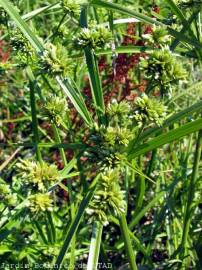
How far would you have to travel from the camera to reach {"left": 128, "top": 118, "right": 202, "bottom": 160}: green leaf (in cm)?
90

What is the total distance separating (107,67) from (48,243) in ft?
2.70

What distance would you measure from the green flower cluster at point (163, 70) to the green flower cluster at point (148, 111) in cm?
4

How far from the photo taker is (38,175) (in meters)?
0.93

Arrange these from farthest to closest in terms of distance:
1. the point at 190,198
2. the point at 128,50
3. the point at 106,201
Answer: the point at 190,198 → the point at 128,50 → the point at 106,201

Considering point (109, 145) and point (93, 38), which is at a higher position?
point (93, 38)

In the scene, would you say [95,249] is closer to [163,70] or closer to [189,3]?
[163,70]

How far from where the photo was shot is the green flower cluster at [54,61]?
3.34 ft

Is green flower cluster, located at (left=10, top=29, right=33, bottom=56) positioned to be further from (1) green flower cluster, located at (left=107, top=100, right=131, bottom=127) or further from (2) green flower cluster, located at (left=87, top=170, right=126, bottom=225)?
(2) green flower cluster, located at (left=87, top=170, right=126, bottom=225)

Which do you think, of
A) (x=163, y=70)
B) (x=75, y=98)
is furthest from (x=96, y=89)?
(x=163, y=70)

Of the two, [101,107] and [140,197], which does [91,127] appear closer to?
[101,107]

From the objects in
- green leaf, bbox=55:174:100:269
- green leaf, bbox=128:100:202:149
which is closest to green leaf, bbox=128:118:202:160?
green leaf, bbox=128:100:202:149

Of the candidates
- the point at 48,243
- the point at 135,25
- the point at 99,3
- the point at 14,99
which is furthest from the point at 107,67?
the point at 99,3

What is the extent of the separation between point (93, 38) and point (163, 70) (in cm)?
21

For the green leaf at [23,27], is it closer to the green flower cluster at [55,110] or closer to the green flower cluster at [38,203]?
the green flower cluster at [55,110]
